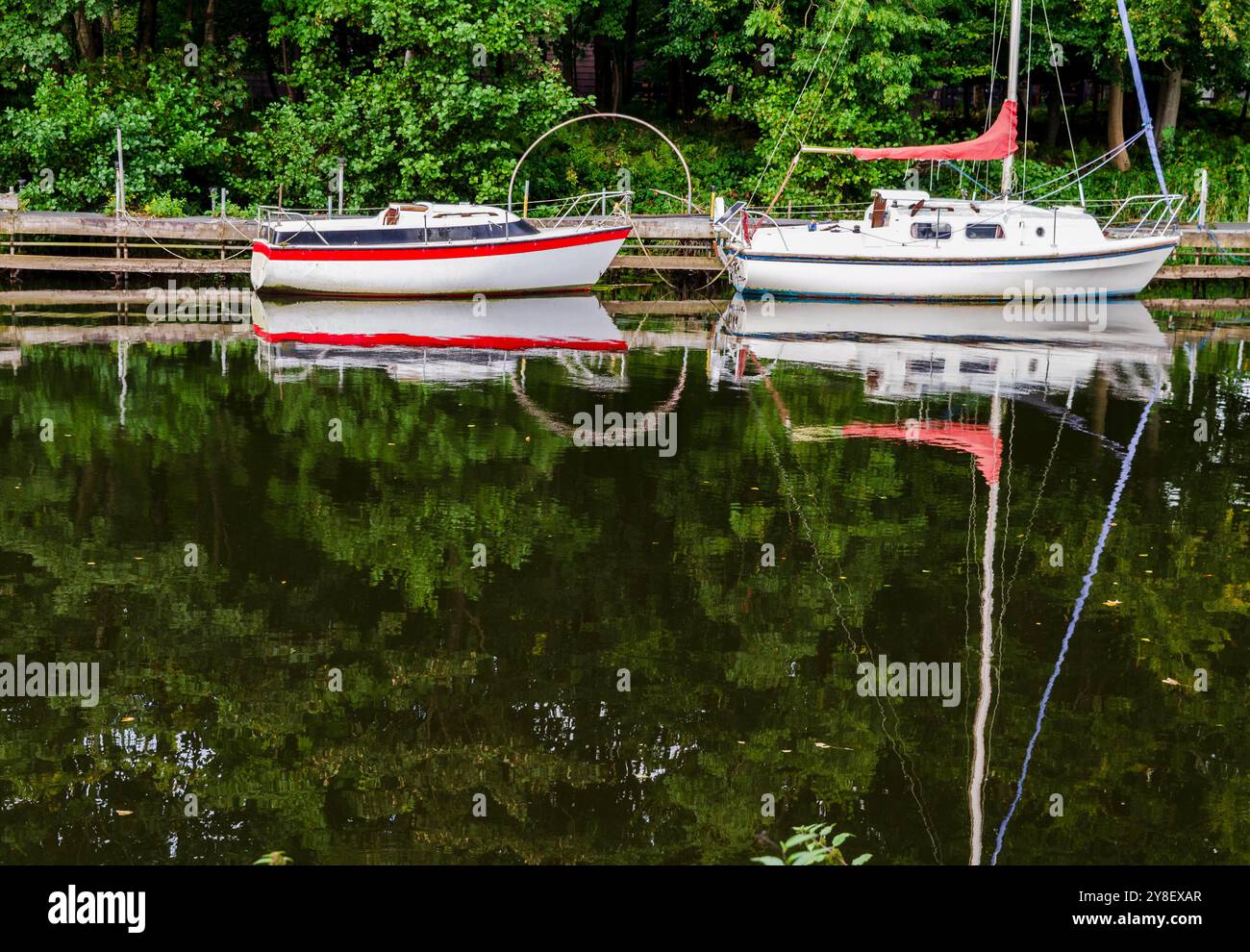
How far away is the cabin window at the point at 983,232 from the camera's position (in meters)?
28.2

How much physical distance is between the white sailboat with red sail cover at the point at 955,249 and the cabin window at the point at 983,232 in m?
0.02

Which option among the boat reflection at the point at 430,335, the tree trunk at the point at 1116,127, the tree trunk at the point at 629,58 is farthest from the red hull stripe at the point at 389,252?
the tree trunk at the point at 1116,127

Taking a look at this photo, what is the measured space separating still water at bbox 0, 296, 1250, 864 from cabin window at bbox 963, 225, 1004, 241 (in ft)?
32.3

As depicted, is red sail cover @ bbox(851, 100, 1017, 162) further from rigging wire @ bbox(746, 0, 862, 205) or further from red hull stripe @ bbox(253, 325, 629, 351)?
red hull stripe @ bbox(253, 325, 629, 351)

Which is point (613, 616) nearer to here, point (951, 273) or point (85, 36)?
point (951, 273)

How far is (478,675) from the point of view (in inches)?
348

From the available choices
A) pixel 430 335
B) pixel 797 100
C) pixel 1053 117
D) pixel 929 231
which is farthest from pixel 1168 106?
pixel 430 335

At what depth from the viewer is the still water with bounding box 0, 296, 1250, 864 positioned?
7172mm

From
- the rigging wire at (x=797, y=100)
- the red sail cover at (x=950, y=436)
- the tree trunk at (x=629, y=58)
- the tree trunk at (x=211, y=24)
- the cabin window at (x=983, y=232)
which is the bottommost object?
the red sail cover at (x=950, y=436)

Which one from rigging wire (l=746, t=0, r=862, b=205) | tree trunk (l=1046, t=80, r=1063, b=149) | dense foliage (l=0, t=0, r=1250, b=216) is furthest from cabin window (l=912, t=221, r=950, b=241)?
tree trunk (l=1046, t=80, r=1063, b=149)

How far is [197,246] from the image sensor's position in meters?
30.5

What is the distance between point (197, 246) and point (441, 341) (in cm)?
1034

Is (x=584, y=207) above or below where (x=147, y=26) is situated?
below

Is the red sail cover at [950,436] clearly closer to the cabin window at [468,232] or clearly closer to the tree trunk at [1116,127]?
the cabin window at [468,232]
